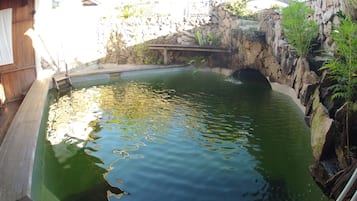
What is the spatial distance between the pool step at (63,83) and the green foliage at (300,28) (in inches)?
395

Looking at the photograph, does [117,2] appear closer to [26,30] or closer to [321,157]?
[26,30]

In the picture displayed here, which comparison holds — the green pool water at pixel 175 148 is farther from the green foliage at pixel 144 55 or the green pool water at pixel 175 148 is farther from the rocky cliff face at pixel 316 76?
the green foliage at pixel 144 55

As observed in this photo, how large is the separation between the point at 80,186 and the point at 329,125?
501 centimetres

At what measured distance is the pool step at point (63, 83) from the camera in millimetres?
14676

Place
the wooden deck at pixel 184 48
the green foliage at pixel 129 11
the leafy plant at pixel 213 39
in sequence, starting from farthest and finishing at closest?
the green foliage at pixel 129 11 < the leafy plant at pixel 213 39 < the wooden deck at pixel 184 48

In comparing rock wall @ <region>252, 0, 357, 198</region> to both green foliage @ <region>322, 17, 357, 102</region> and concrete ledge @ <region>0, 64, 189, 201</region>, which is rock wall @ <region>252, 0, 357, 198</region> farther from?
concrete ledge @ <region>0, 64, 189, 201</region>

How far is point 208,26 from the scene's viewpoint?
2130 centimetres

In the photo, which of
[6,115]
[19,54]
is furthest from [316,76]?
[19,54]

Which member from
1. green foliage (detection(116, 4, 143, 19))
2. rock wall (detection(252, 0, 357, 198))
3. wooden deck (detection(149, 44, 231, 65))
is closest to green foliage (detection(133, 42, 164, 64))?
wooden deck (detection(149, 44, 231, 65))

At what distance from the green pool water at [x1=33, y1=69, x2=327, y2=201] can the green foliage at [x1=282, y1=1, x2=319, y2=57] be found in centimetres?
214

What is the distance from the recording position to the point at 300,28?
11258 millimetres

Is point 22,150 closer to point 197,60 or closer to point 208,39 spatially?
point 197,60

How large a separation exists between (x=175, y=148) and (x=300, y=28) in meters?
6.52

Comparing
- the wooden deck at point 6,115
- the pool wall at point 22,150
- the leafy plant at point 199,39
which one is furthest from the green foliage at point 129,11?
the wooden deck at point 6,115
